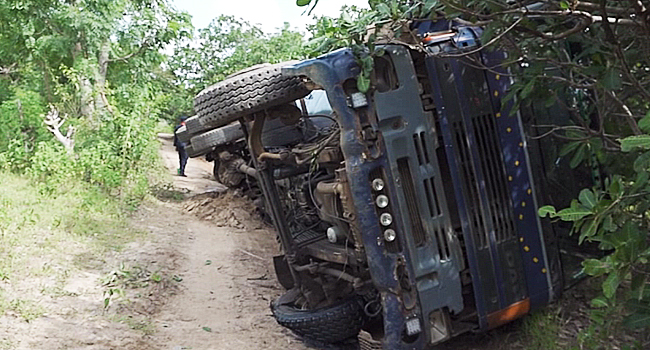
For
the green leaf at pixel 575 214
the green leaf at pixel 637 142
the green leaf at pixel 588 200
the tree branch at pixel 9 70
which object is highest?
the tree branch at pixel 9 70

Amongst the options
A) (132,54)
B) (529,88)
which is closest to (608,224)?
(529,88)

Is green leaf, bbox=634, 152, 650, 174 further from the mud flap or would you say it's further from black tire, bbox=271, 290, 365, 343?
the mud flap

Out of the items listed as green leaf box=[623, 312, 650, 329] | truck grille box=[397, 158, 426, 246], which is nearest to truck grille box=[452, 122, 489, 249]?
truck grille box=[397, 158, 426, 246]

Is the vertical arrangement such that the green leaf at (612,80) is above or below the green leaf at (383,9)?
below

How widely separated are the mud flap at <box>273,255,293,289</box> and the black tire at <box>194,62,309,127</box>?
1.22 m

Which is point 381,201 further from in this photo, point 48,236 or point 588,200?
point 48,236

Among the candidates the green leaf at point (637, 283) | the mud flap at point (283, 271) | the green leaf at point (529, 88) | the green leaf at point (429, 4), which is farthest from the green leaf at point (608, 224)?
the mud flap at point (283, 271)

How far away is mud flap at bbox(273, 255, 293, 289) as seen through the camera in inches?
200

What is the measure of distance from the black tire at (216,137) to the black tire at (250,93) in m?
2.89

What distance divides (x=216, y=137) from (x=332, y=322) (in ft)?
13.0

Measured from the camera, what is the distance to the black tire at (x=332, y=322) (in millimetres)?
4395

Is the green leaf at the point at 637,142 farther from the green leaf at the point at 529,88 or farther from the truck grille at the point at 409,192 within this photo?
the truck grille at the point at 409,192

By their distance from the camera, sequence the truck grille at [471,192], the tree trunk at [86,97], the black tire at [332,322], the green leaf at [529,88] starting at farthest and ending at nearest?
the tree trunk at [86,97]
the black tire at [332,322]
the truck grille at [471,192]
the green leaf at [529,88]

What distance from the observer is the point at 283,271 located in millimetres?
5125
